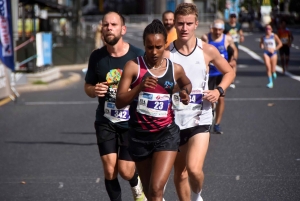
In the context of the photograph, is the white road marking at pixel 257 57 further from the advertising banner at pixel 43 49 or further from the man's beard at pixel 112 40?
the man's beard at pixel 112 40

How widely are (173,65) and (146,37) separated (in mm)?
320

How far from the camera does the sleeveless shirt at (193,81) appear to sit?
630 centimetres

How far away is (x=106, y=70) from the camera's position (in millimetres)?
6512

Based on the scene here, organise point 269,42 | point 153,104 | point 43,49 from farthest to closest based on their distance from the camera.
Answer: point 43,49 < point 269,42 < point 153,104

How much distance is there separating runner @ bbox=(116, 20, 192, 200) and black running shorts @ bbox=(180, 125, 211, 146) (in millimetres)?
573

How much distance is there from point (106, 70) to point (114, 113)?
0.39 meters

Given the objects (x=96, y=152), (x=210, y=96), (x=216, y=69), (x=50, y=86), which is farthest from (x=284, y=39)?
(x=210, y=96)

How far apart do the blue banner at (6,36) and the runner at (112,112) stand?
10.6 metres

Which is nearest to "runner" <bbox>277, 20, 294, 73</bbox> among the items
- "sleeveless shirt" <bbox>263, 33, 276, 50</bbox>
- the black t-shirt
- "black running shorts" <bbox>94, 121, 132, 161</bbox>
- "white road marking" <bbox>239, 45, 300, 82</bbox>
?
"white road marking" <bbox>239, 45, 300, 82</bbox>

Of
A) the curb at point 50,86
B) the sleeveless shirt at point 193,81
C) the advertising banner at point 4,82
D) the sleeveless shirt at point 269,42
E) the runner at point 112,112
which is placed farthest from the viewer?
the curb at point 50,86

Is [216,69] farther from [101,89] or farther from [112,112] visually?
[101,89]

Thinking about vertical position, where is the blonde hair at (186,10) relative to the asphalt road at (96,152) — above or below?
above

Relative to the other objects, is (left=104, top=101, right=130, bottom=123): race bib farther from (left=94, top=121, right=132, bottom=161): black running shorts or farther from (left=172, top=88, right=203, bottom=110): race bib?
(left=172, top=88, right=203, bottom=110): race bib

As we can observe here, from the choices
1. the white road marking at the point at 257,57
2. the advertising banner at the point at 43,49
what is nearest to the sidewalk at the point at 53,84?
the advertising banner at the point at 43,49
